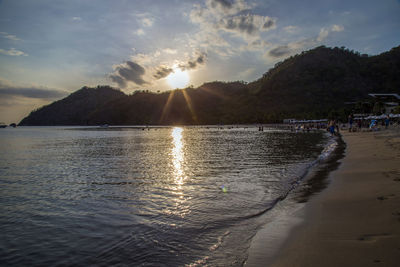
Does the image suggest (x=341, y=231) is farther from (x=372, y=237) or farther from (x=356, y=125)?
(x=356, y=125)

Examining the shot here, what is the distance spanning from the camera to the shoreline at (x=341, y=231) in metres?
3.80

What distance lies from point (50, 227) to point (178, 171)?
8319mm

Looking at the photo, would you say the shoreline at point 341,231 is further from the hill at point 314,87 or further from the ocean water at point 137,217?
the hill at point 314,87

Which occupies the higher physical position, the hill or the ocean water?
the hill

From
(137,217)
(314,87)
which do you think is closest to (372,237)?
(137,217)

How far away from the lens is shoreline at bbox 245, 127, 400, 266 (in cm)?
380

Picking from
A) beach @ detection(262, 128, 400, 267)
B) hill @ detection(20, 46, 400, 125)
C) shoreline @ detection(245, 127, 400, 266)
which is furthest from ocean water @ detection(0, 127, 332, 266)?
hill @ detection(20, 46, 400, 125)

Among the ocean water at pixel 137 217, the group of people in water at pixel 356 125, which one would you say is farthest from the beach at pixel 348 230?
the group of people in water at pixel 356 125

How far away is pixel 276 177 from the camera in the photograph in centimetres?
1150

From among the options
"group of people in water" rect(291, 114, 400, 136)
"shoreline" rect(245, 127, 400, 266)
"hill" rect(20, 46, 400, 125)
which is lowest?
"shoreline" rect(245, 127, 400, 266)

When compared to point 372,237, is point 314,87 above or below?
above

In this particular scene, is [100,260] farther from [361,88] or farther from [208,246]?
[361,88]

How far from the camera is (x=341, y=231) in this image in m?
4.79

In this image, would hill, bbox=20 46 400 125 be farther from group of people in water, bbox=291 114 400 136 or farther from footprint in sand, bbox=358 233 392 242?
footprint in sand, bbox=358 233 392 242
